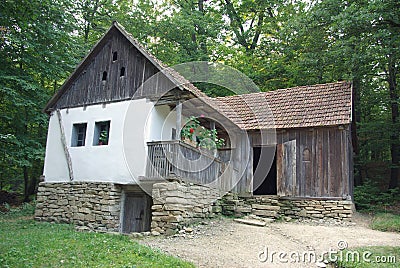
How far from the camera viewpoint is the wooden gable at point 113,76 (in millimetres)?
11859

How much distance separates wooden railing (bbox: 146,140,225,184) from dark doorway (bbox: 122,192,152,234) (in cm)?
180

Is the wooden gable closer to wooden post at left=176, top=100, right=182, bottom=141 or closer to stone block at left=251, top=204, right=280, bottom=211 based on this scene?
wooden post at left=176, top=100, right=182, bottom=141

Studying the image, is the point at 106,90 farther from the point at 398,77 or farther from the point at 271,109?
the point at 398,77

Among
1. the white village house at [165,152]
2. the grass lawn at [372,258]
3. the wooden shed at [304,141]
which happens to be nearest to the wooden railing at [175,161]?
the white village house at [165,152]

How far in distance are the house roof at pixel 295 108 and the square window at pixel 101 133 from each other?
17.9 ft

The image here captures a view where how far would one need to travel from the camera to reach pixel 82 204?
12.0 m

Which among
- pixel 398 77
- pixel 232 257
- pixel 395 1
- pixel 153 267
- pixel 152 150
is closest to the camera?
pixel 153 267

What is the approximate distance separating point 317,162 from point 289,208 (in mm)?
2124

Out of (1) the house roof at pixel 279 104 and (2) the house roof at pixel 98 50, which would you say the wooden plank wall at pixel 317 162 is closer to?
(1) the house roof at pixel 279 104

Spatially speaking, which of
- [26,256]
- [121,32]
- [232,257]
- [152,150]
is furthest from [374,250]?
[121,32]

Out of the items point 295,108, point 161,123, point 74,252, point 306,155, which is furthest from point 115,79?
point 306,155

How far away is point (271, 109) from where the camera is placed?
617 inches

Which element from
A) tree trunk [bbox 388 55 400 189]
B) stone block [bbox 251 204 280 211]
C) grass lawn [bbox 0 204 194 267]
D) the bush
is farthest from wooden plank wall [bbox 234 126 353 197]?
grass lawn [bbox 0 204 194 267]

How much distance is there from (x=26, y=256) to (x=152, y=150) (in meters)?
4.83
